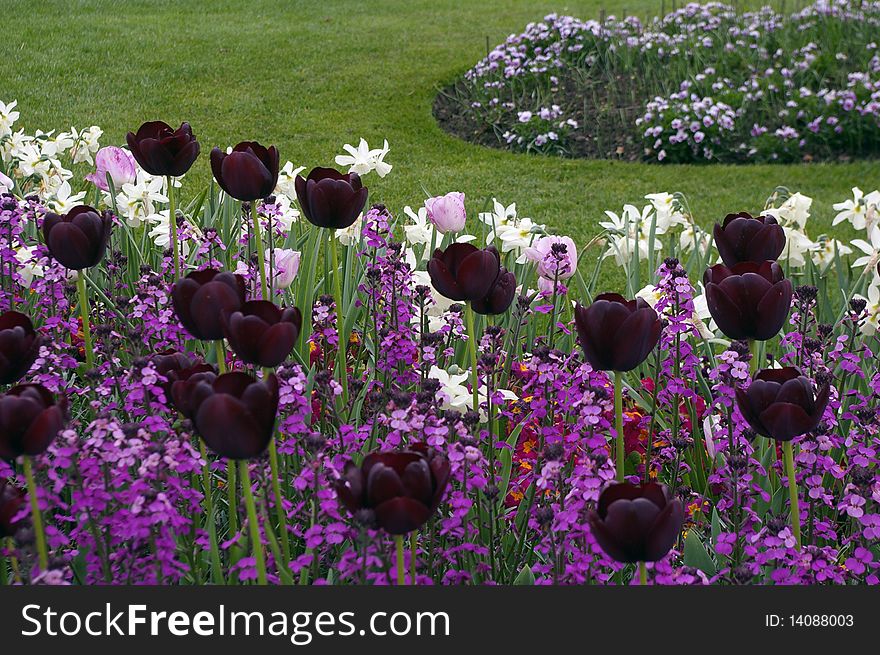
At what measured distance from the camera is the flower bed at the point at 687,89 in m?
6.42

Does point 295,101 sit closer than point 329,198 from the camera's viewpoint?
No

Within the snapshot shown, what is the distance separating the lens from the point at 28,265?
7.76 feet

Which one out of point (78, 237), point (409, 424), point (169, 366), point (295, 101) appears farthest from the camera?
point (295, 101)

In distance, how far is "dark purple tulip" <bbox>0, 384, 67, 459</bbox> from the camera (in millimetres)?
1182

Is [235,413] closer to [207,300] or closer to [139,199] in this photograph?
[207,300]

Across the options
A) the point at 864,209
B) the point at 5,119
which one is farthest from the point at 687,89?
the point at 5,119

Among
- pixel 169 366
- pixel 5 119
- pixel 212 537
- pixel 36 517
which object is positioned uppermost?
pixel 5 119

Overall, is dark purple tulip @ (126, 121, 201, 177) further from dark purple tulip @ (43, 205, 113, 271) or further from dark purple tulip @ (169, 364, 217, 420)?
dark purple tulip @ (169, 364, 217, 420)

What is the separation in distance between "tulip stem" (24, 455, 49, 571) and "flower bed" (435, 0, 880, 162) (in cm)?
530

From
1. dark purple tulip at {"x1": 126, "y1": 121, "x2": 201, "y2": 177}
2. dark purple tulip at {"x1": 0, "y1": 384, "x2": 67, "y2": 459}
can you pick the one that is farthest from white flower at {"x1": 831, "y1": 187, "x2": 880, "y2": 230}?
dark purple tulip at {"x1": 0, "y1": 384, "x2": 67, "y2": 459}

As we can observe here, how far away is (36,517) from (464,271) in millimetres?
687

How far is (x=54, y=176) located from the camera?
3037 millimetres

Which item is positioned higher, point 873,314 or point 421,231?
point 421,231

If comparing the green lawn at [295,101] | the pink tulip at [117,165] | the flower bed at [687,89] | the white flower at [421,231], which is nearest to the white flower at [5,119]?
the pink tulip at [117,165]
